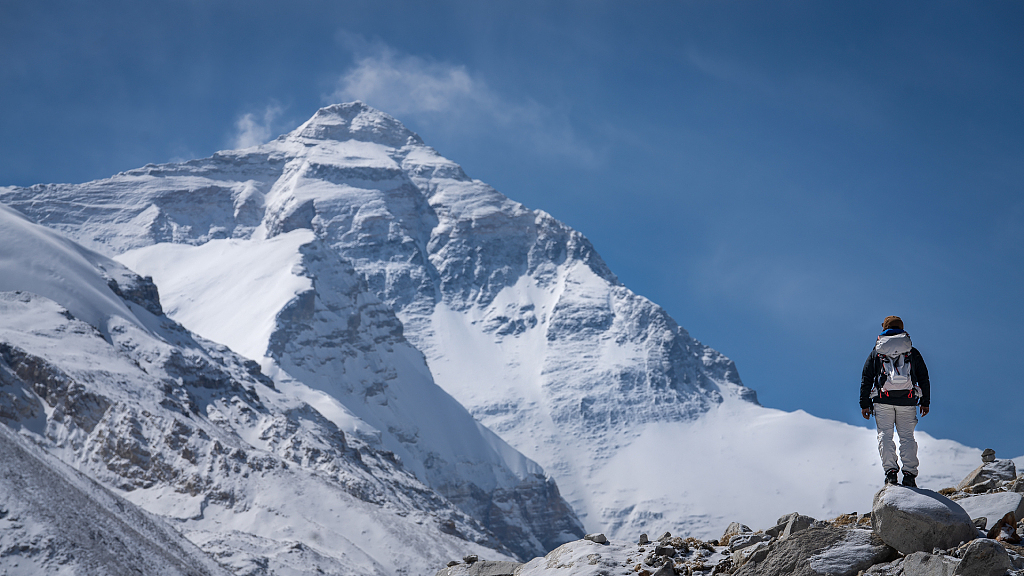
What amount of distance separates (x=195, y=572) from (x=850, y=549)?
240 feet

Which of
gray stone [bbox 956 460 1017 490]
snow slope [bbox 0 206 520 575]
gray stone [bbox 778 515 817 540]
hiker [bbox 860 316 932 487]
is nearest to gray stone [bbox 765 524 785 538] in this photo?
gray stone [bbox 778 515 817 540]

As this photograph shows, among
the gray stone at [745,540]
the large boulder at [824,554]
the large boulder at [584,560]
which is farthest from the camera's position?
the gray stone at [745,540]

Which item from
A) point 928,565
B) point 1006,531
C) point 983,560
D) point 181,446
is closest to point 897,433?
point 1006,531

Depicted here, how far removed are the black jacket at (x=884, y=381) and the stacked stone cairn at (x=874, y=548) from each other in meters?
2.01

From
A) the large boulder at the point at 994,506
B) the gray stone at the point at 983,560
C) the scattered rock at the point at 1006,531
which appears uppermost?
the large boulder at the point at 994,506

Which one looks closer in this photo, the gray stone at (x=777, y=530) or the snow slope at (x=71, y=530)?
the gray stone at (x=777, y=530)

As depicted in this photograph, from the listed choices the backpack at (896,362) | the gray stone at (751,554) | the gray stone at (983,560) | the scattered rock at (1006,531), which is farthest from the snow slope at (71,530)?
the gray stone at (983,560)

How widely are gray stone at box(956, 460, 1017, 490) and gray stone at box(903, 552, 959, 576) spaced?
23.8 feet

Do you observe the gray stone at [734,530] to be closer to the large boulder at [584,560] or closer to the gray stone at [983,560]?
the large boulder at [584,560]

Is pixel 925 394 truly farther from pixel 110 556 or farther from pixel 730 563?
pixel 110 556

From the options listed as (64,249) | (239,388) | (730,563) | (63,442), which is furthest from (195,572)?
(64,249)

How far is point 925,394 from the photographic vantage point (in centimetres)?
1995

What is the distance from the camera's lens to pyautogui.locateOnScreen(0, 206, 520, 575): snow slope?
128875 mm

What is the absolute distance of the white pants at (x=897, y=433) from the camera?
19.9m
